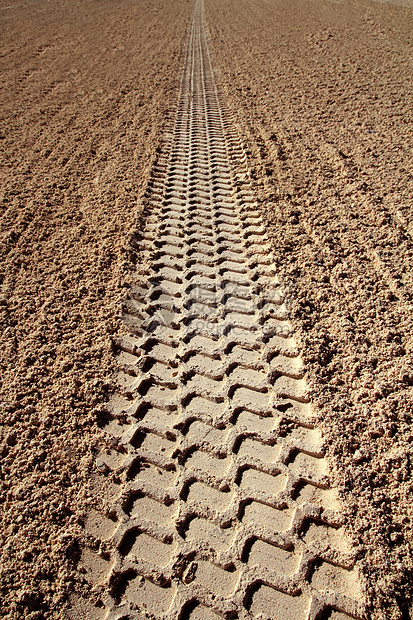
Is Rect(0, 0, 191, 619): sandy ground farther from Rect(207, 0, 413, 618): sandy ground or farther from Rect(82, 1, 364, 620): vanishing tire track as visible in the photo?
Rect(207, 0, 413, 618): sandy ground

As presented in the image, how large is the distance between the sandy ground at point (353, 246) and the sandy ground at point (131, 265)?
12mm

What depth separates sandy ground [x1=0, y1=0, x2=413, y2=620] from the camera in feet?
5.68

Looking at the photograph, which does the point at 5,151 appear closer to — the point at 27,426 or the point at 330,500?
the point at 27,426

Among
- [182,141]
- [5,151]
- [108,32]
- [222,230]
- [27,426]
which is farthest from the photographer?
[108,32]

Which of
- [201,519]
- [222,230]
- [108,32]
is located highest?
[108,32]

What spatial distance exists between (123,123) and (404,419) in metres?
4.90

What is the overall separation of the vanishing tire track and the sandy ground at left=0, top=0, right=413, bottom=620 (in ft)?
0.42

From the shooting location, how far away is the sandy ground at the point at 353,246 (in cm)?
181

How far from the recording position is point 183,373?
7.77 feet

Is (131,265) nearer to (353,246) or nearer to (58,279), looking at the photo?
(58,279)

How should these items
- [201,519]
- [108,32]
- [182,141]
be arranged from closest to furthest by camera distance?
[201,519] → [182,141] → [108,32]

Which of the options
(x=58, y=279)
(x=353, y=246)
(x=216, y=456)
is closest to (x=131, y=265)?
(x=58, y=279)

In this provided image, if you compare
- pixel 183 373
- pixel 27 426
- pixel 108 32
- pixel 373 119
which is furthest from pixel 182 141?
pixel 108 32

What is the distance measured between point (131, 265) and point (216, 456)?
1607mm
